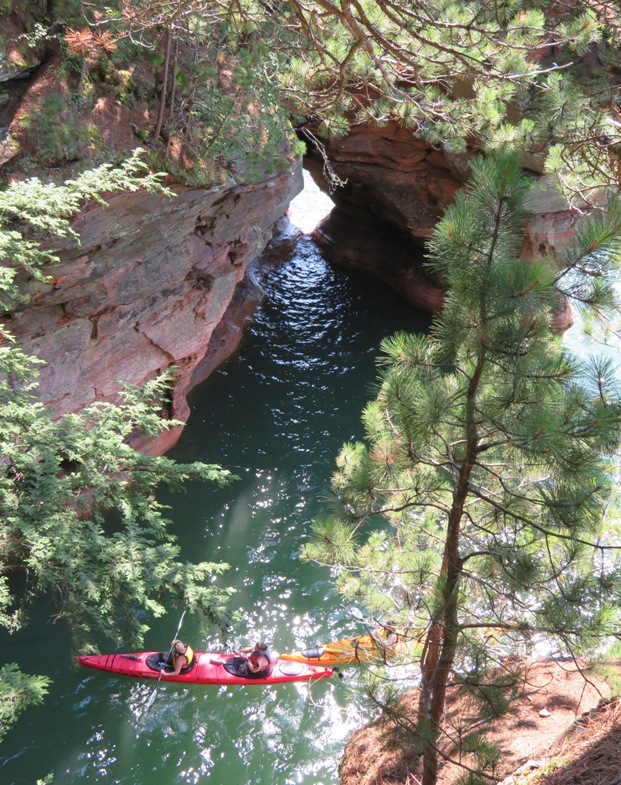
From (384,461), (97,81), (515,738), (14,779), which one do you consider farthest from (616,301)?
(14,779)

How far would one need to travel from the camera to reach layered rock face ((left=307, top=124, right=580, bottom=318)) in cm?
1195

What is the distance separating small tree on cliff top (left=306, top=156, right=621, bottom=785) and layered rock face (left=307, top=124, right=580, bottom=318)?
23.7 ft

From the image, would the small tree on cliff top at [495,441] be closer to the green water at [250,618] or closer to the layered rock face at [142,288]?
the green water at [250,618]

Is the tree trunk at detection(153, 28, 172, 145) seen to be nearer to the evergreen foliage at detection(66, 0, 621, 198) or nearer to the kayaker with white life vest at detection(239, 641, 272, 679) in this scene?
the evergreen foliage at detection(66, 0, 621, 198)

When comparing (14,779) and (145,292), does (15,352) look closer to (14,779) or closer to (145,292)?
(145,292)

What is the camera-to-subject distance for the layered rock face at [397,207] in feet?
39.2

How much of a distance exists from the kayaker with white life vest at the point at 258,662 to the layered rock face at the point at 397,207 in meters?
7.41

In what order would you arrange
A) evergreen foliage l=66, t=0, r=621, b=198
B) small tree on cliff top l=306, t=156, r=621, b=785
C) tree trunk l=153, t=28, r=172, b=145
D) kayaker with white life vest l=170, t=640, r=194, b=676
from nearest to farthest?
1. small tree on cliff top l=306, t=156, r=621, b=785
2. evergreen foliage l=66, t=0, r=621, b=198
3. tree trunk l=153, t=28, r=172, b=145
4. kayaker with white life vest l=170, t=640, r=194, b=676

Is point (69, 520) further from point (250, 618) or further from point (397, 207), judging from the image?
point (397, 207)

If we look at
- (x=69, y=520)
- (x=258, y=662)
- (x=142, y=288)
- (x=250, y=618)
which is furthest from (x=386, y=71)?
(x=250, y=618)

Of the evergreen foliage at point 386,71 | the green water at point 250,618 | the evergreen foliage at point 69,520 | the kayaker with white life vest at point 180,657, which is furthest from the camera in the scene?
the kayaker with white life vest at point 180,657

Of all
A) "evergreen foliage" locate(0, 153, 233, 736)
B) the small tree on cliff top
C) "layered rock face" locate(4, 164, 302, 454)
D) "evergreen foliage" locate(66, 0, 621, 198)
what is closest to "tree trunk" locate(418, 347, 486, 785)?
the small tree on cliff top

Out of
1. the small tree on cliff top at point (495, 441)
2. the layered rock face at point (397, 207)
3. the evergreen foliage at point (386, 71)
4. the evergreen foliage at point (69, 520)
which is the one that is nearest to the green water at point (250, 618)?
the small tree on cliff top at point (495, 441)

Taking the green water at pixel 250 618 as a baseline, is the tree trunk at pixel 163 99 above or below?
above
